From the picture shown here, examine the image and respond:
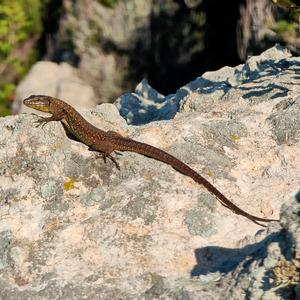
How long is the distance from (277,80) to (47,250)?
2.48m

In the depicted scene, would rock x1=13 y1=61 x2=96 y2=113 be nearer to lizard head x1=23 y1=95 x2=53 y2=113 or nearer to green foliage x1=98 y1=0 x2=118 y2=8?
green foliage x1=98 y1=0 x2=118 y2=8

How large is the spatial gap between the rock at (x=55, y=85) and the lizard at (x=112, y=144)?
5164 mm

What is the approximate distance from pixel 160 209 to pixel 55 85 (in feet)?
24.2

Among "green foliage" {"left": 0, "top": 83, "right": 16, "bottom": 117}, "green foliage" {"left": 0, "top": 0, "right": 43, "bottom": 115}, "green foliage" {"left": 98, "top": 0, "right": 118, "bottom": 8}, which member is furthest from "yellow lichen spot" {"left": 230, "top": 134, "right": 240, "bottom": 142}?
"green foliage" {"left": 0, "top": 0, "right": 43, "bottom": 115}

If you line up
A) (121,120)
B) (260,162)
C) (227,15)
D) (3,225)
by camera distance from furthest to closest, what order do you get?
(227,15), (121,120), (260,162), (3,225)

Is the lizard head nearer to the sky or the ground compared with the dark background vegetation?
nearer to the sky

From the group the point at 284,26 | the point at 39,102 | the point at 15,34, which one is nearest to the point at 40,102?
the point at 39,102

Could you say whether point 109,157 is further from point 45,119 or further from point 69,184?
point 45,119

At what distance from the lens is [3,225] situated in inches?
167

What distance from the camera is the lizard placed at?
438 centimetres

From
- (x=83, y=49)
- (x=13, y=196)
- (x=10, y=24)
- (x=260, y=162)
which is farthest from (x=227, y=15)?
(x=13, y=196)

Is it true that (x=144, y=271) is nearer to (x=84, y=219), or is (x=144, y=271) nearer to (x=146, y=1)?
(x=84, y=219)

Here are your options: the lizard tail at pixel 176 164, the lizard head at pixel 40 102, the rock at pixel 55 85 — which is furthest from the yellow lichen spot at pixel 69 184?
the rock at pixel 55 85

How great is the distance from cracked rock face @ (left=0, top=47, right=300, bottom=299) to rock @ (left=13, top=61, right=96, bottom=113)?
18.7 feet
